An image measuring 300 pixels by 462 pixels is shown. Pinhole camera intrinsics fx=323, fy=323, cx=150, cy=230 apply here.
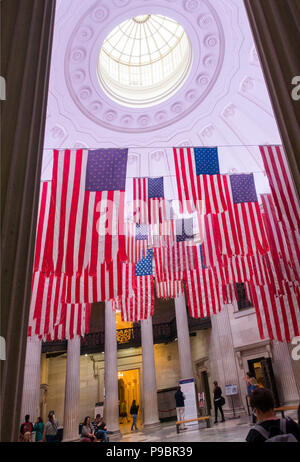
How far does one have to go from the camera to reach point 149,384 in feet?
52.1

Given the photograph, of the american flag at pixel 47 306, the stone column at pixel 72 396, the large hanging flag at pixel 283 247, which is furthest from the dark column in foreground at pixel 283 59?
the stone column at pixel 72 396

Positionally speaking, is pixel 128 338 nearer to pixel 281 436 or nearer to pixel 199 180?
pixel 199 180

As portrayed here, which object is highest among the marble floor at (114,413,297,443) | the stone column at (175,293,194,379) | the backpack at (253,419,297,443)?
the stone column at (175,293,194,379)

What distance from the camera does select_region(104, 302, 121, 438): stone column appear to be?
1459cm

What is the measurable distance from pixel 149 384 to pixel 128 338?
6022mm

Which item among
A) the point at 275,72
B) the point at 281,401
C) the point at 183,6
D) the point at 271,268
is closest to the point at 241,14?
the point at 183,6

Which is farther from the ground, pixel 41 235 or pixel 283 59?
pixel 41 235

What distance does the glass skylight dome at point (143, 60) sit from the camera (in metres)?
12.4

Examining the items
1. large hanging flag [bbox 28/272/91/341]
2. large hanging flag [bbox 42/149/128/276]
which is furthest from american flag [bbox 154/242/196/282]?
large hanging flag [bbox 42/149/128/276]

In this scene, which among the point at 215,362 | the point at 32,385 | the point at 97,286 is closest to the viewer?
the point at 97,286

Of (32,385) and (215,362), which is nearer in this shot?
(32,385)

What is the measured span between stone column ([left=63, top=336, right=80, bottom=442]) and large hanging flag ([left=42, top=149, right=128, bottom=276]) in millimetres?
9932

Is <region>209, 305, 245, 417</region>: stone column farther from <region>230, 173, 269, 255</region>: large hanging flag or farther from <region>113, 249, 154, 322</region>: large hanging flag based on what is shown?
<region>230, 173, 269, 255</region>: large hanging flag

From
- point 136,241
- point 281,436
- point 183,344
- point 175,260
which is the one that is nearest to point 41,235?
point 136,241
